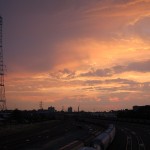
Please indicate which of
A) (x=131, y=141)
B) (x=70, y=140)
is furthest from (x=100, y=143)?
(x=70, y=140)

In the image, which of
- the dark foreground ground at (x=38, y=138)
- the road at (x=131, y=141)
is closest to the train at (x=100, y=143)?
the road at (x=131, y=141)

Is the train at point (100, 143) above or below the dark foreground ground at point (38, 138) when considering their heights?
above

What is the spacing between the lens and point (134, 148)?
181 feet

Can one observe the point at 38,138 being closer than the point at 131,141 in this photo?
No

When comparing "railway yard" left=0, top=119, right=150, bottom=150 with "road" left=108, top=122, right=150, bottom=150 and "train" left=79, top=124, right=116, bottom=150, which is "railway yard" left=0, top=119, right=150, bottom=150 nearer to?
"road" left=108, top=122, right=150, bottom=150

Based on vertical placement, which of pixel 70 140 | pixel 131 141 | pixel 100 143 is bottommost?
pixel 70 140

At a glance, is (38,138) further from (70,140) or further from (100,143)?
(100,143)

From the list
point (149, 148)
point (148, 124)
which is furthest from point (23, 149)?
point (148, 124)

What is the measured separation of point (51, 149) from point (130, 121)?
93456mm

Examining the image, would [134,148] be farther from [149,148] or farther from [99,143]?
[99,143]

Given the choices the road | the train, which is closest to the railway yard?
the road

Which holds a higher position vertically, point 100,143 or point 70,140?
point 100,143

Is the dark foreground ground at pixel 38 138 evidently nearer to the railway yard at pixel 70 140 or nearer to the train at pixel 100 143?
the railway yard at pixel 70 140

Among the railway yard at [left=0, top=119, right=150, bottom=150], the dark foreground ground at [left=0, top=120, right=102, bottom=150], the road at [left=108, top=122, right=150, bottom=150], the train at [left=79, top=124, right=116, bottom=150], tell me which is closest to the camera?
the train at [left=79, top=124, right=116, bottom=150]
